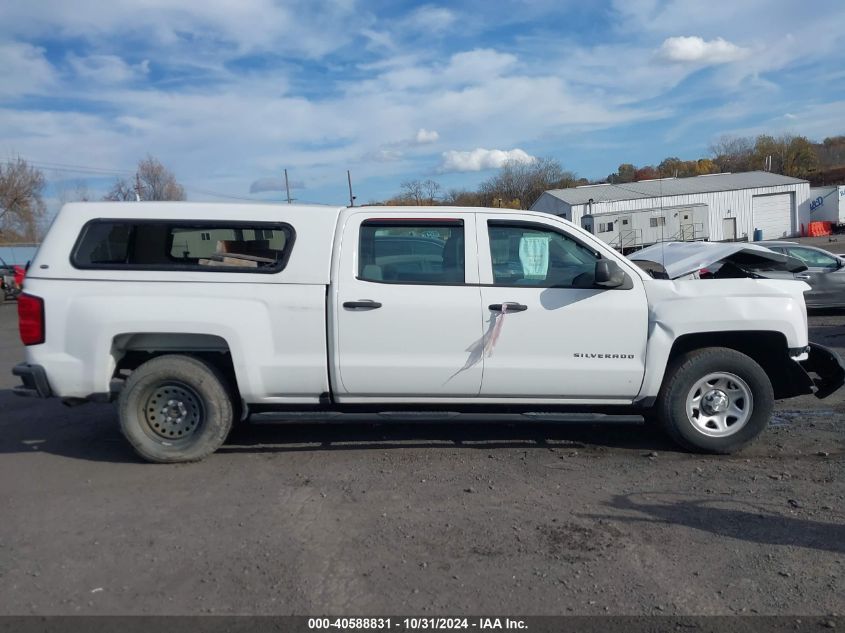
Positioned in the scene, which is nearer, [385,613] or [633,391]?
[385,613]

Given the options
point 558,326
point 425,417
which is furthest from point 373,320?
point 558,326

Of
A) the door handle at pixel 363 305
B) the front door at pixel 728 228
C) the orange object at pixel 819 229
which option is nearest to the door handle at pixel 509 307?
the door handle at pixel 363 305

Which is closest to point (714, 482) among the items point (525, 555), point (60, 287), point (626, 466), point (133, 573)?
point (626, 466)

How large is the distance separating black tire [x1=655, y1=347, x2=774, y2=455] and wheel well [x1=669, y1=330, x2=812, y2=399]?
114 millimetres

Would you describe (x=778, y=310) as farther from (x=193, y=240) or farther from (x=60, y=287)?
(x=60, y=287)

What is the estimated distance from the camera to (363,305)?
17.6 feet

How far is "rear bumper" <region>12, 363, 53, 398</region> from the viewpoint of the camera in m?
5.39

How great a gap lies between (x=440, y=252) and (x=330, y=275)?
87cm

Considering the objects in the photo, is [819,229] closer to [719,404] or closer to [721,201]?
[721,201]

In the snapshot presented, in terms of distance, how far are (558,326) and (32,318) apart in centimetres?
397

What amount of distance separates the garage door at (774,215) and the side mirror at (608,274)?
5316 cm

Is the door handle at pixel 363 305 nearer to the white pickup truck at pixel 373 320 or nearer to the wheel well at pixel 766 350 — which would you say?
the white pickup truck at pixel 373 320

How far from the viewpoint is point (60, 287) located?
5.37 meters

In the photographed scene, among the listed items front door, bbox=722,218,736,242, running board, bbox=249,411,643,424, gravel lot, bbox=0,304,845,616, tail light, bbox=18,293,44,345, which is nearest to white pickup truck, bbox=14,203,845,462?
tail light, bbox=18,293,44,345
